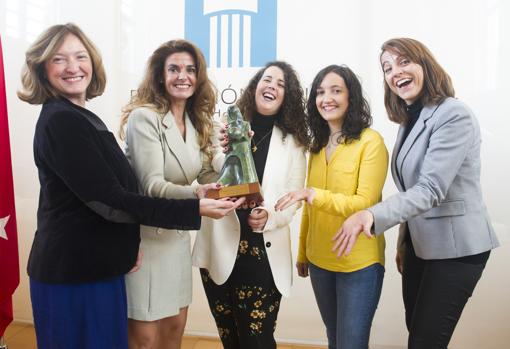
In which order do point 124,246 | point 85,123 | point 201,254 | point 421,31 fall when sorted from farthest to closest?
point 421,31 < point 201,254 < point 124,246 < point 85,123

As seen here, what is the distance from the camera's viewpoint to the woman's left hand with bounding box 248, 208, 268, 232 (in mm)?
1702

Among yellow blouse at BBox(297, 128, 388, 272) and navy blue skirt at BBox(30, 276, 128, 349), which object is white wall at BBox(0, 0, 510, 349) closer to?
yellow blouse at BBox(297, 128, 388, 272)

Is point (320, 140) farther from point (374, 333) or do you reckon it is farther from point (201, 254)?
point (374, 333)

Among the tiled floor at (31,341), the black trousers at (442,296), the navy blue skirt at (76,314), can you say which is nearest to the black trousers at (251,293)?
the navy blue skirt at (76,314)

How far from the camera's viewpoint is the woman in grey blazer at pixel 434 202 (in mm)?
1514

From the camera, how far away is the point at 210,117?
1941 mm

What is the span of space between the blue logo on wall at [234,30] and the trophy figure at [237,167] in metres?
1.24

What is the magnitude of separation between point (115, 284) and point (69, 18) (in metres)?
2.10

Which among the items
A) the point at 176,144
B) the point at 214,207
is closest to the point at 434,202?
the point at 214,207

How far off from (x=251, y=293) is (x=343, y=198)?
57 centimetres

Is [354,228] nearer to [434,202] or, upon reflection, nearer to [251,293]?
[434,202]

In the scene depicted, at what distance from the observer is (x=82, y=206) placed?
149 centimetres

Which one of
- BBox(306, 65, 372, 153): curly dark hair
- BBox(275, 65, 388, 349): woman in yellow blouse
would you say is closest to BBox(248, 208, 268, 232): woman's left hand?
BBox(275, 65, 388, 349): woman in yellow blouse

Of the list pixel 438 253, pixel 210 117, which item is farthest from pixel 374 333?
pixel 210 117
